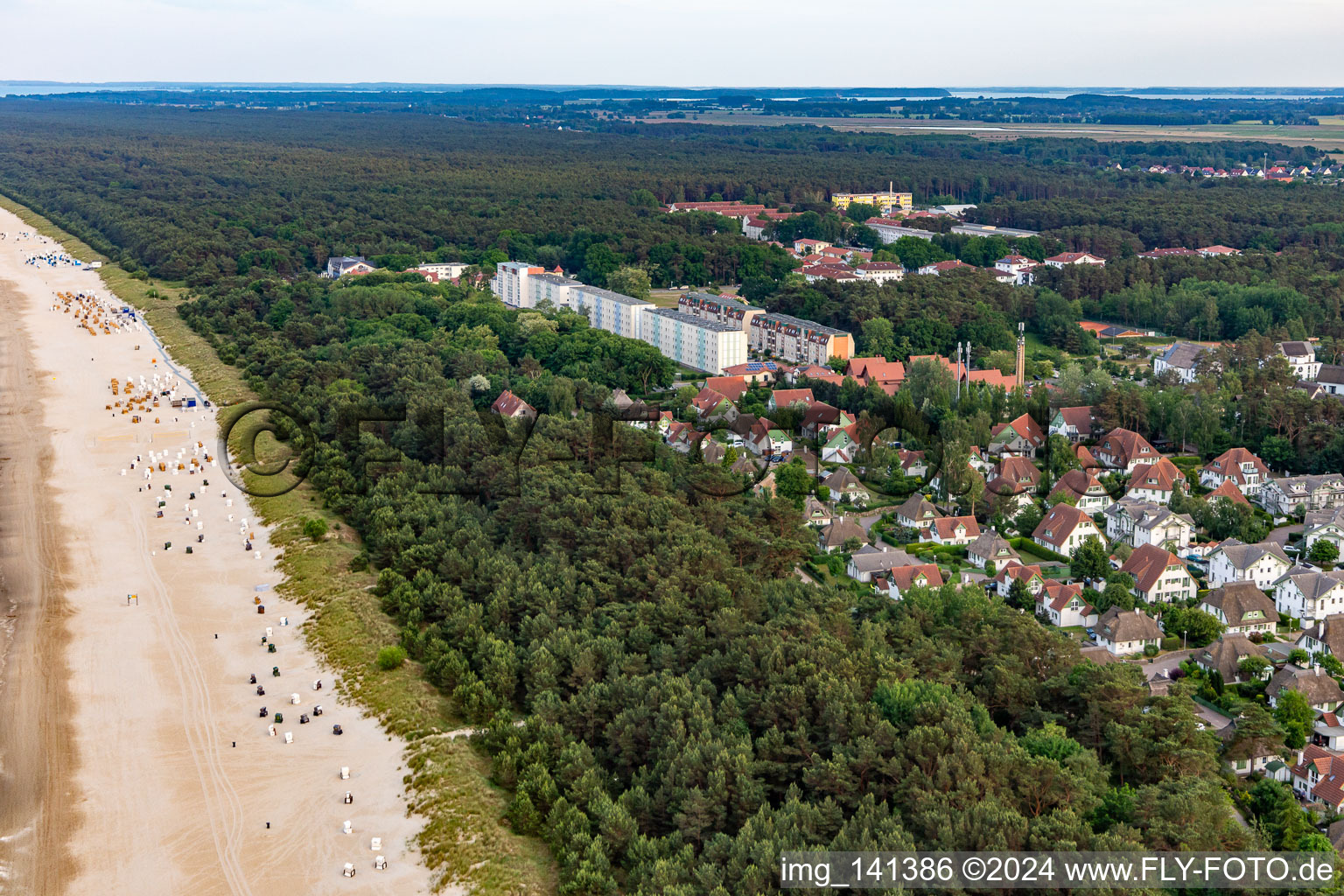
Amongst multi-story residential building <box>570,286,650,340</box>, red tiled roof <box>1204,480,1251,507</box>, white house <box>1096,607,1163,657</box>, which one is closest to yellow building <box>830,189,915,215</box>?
multi-story residential building <box>570,286,650,340</box>

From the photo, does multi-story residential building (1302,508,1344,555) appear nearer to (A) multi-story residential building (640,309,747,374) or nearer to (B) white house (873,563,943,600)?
(B) white house (873,563,943,600)

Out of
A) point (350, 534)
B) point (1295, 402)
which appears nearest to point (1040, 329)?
point (1295, 402)

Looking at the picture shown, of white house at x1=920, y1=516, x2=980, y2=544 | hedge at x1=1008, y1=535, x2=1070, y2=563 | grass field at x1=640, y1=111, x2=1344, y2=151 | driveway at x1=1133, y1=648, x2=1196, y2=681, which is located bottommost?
hedge at x1=1008, y1=535, x2=1070, y2=563

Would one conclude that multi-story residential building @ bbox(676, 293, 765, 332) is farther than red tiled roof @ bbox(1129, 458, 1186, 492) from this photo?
Yes

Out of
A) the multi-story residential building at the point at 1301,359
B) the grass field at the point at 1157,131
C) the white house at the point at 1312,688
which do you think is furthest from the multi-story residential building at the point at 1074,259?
the grass field at the point at 1157,131

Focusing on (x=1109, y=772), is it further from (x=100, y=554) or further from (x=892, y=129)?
(x=892, y=129)

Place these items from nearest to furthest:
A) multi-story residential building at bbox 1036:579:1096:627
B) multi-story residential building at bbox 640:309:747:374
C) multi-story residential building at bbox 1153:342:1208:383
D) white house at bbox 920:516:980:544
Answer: multi-story residential building at bbox 1036:579:1096:627
white house at bbox 920:516:980:544
multi-story residential building at bbox 1153:342:1208:383
multi-story residential building at bbox 640:309:747:374
